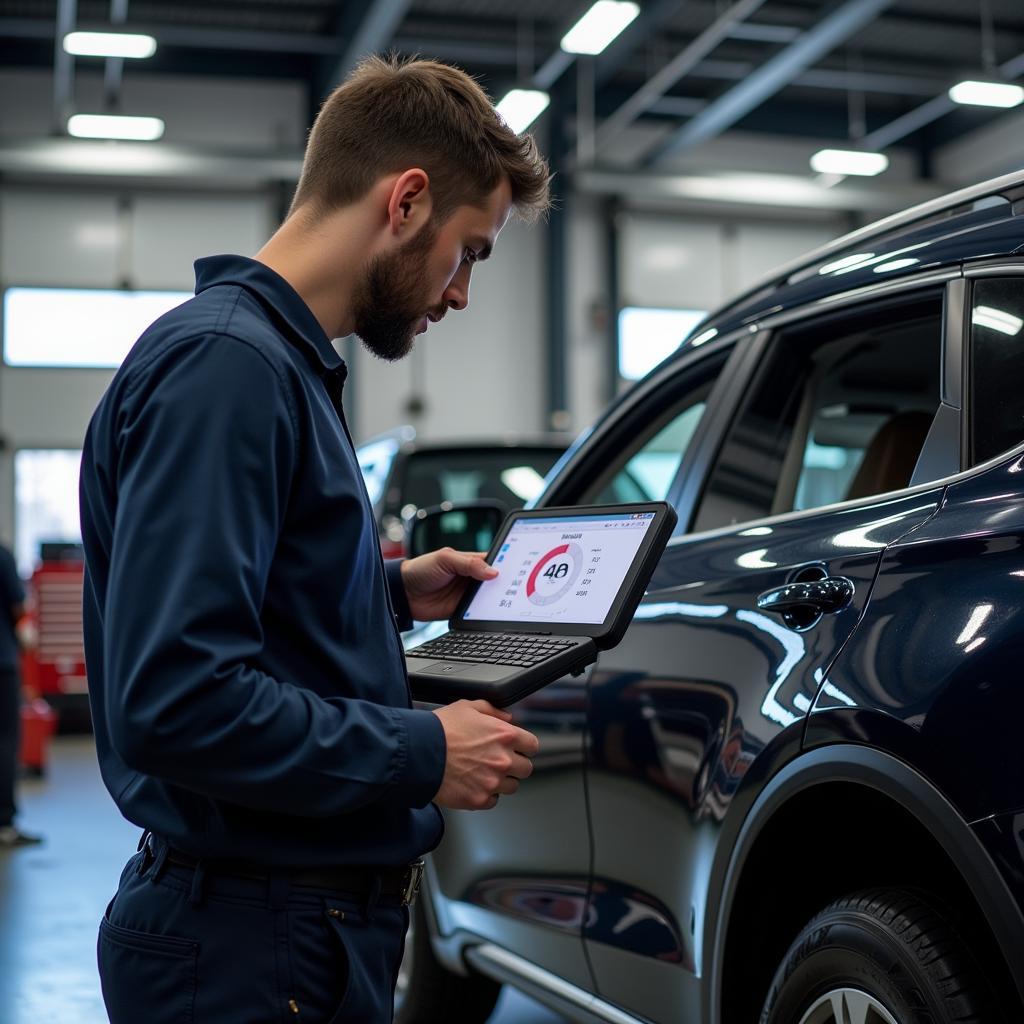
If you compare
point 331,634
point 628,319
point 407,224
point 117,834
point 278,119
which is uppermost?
point 278,119

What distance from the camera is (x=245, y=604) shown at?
1276 mm

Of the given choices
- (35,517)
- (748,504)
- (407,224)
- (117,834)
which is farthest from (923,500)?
(35,517)

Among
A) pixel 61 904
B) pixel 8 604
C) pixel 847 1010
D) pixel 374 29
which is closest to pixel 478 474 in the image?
pixel 61 904

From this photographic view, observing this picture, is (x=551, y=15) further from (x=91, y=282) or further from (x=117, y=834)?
(x=117, y=834)

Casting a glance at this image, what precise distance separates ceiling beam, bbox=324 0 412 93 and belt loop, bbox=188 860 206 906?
10.2m

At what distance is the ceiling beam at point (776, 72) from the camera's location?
37.0 feet

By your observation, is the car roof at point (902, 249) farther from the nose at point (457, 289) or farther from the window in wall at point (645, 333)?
the window in wall at point (645, 333)

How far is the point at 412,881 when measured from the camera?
1565 millimetres

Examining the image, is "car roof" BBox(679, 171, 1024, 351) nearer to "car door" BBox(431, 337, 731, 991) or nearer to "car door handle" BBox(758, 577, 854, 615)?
"car door" BBox(431, 337, 731, 991)

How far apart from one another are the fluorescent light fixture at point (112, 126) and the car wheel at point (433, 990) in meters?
10.0

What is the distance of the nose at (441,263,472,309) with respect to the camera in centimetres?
162

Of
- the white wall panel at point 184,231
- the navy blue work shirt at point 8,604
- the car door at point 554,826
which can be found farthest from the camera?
the white wall panel at point 184,231

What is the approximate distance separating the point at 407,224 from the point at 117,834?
609cm

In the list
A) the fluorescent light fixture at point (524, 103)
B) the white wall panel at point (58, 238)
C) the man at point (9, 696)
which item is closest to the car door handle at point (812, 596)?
the man at point (9, 696)
